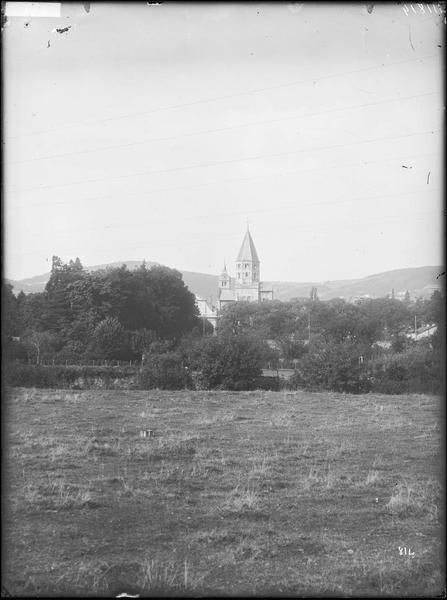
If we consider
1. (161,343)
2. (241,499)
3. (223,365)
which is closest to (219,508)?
(241,499)

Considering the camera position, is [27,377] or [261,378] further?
[261,378]

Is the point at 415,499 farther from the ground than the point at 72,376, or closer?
farther from the ground

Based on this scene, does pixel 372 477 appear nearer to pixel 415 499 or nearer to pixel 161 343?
pixel 415 499

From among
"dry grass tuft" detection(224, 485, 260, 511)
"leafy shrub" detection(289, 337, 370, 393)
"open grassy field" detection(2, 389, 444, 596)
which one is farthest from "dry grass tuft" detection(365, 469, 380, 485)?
"leafy shrub" detection(289, 337, 370, 393)

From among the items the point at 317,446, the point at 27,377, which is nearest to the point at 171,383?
the point at 27,377

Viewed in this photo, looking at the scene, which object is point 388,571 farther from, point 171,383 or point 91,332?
point 171,383

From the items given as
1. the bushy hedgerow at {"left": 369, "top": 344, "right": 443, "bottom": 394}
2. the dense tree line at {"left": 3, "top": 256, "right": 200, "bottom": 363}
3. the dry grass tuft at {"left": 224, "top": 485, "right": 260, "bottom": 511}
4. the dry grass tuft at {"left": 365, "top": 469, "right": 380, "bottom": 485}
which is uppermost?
the dense tree line at {"left": 3, "top": 256, "right": 200, "bottom": 363}

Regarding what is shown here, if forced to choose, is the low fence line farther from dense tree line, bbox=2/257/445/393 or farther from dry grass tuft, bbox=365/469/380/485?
dry grass tuft, bbox=365/469/380/485

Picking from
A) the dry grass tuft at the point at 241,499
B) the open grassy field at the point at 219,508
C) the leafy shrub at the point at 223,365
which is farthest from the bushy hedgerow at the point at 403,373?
the dry grass tuft at the point at 241,499
